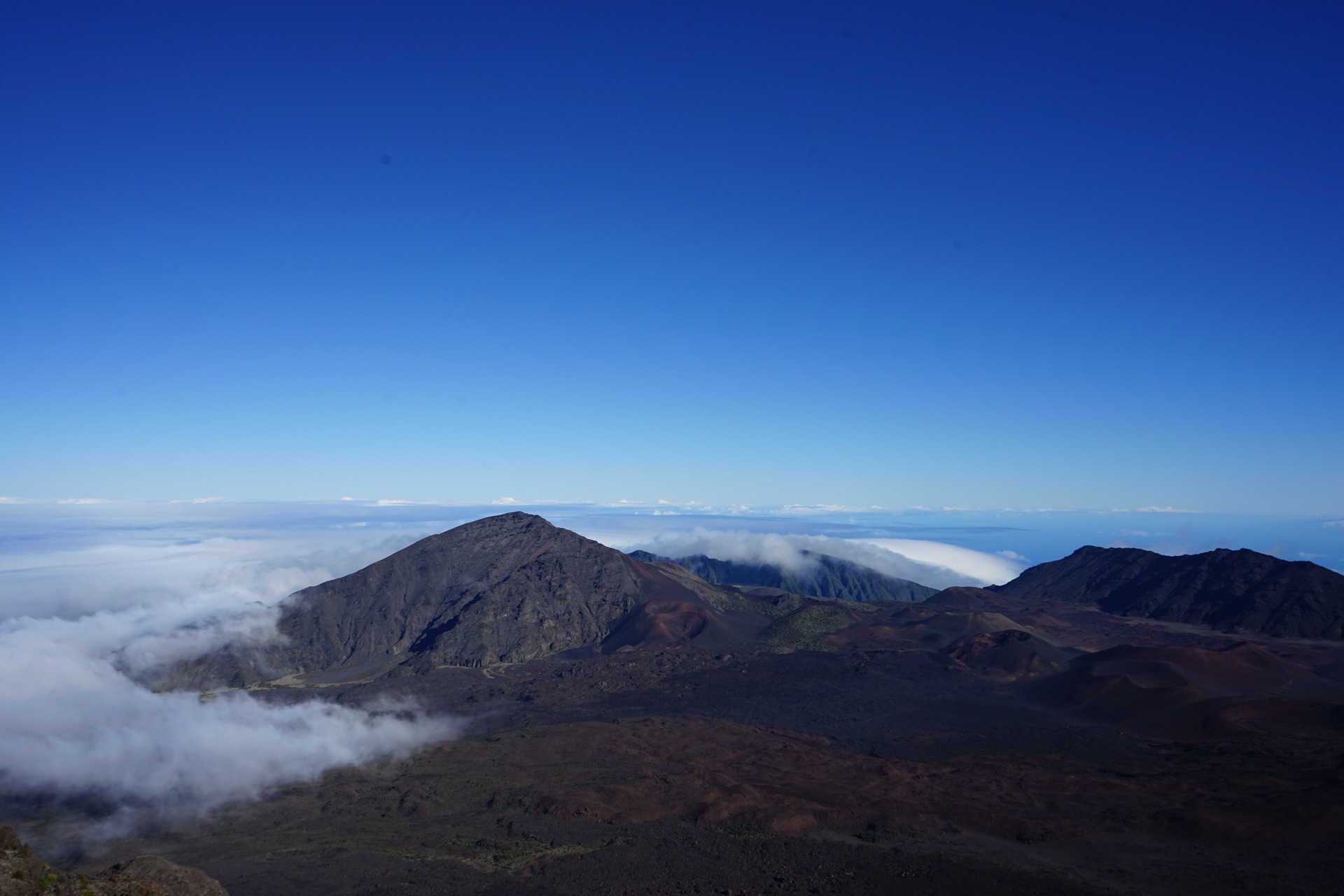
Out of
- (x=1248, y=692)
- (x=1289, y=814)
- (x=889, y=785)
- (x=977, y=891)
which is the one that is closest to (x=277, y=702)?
(x=889, y=785)

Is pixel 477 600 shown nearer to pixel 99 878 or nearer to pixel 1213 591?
pixel 99 878

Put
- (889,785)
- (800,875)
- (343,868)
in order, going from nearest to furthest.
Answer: (800,875) → (343,868) → (889,785)

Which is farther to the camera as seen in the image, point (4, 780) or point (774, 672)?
point (774, 672)

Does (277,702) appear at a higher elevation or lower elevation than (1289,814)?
lower

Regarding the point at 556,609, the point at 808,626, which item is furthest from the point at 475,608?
the point at 808,626

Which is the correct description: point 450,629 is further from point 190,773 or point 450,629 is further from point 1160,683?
point 1160,683

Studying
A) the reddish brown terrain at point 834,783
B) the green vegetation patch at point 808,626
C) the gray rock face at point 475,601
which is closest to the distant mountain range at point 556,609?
the gray rock face at point 475,601

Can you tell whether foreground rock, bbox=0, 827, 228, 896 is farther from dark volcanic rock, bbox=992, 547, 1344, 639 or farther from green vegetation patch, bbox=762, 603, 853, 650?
dark volcanic rock, bbox=992, 547, 1344, 639

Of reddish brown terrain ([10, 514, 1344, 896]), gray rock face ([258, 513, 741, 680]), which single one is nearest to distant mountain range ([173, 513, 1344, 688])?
gray rock face ([258, 513, 741, 680])
